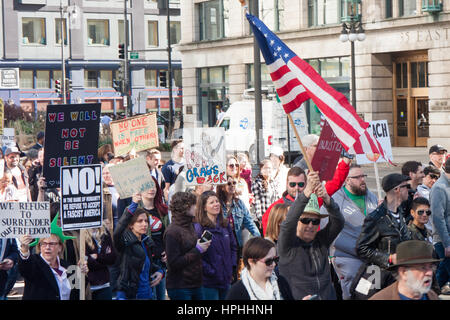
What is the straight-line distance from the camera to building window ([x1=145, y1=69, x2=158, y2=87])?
68.4 meters

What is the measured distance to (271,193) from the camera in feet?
37.4

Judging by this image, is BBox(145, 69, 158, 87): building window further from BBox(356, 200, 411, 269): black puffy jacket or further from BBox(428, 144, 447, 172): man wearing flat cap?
BBox(356, 200, 411, 269): black puffy jacket

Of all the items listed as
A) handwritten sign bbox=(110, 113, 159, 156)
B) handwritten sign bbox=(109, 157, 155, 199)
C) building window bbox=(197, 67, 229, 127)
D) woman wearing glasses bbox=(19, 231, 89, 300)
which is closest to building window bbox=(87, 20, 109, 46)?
building window bbox=(197, 67, 229, 127)

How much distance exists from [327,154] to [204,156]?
3.02m

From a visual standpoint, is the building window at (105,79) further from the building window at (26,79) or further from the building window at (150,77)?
the building window at (26,79)

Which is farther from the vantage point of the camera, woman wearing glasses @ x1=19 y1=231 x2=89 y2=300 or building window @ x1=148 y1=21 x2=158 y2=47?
building window @ x1=148 y1=21 x2=158 y2=47

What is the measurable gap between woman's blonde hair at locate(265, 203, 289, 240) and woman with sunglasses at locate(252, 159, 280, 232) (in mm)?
3388

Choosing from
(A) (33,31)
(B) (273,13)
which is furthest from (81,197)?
(A) (33,31)

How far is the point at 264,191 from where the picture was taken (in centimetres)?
1136

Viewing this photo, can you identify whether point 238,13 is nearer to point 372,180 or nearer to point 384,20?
point 384,20

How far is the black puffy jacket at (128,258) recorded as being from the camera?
8.02 m

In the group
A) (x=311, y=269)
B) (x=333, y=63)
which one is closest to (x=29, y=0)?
(x=333, y=63)

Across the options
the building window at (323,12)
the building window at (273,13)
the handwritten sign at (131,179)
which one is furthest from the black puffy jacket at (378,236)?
the building window at (273,13)

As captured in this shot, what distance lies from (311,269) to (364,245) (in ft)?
2.96
